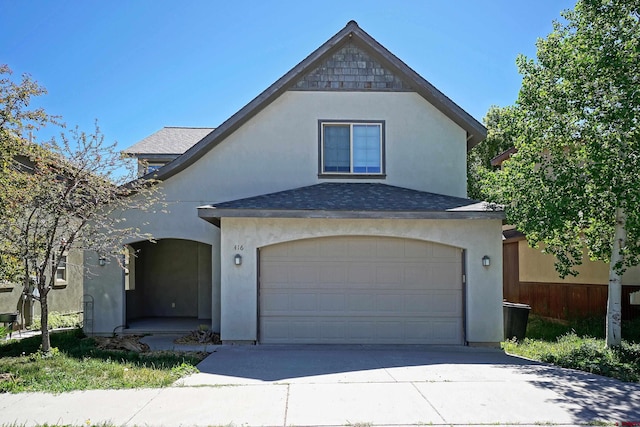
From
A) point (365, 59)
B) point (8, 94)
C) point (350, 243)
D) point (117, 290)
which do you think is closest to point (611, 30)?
point (365, 59)

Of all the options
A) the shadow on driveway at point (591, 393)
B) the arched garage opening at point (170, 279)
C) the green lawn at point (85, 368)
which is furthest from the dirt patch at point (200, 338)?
→ the shadow on driveway at point (591, 393)

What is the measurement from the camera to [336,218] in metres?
11.9

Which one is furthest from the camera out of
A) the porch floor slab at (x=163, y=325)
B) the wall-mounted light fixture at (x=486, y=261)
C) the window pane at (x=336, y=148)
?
the window pane at (x=336, y=148)

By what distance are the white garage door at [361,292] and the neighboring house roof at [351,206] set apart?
3.04 ft

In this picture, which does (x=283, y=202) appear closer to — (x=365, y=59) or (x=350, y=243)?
(x=350, y=243)

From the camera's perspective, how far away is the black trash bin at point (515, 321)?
13586 millimetres

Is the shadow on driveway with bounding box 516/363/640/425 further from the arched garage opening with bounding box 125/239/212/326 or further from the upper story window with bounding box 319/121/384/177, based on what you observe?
the arched garage opening with bounding box 125/239/212/326

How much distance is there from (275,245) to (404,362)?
406cm

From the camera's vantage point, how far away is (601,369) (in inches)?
372

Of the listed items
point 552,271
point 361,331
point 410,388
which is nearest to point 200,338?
point 361,331

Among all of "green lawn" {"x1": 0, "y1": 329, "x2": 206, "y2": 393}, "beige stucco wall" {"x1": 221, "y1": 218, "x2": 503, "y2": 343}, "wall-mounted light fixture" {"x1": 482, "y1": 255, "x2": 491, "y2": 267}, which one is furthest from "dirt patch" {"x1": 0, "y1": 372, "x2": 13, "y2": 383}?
"wall-mounted light fixture" {"x1": 482, "y1": 255, "x2": 491, "y2": 267}

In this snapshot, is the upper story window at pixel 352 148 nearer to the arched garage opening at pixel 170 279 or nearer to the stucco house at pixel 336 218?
the stucco house at pixel 336 218

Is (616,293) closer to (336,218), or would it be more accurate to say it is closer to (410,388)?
(410,388)

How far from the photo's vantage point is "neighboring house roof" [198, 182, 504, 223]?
11734 millimetres
